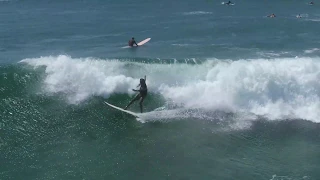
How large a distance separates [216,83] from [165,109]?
3.95 metres

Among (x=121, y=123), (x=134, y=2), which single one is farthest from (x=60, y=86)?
(x=134, y=2)

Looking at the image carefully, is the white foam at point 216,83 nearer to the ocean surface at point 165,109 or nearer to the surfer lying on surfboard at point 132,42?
the ocean surface at point 165,109

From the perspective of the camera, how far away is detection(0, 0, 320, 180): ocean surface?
47.5ft

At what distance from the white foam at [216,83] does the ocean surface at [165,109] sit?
6cm

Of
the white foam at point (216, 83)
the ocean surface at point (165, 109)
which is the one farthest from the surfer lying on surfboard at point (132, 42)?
the white foam at point (216, 83)

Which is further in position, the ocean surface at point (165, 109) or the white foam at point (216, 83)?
the white foam at point (216, 83)

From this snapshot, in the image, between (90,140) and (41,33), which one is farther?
(41,33)

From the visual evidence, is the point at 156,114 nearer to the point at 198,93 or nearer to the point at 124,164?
the point at 198,93

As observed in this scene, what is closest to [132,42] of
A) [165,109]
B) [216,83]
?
[216,83]

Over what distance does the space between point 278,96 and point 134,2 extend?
4987cm

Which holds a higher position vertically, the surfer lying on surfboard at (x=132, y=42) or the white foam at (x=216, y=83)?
the surfer lying on surfboard at (x=132, y=42)

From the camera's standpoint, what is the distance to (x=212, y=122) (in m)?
18.2

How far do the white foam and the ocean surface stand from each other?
0.06 meters

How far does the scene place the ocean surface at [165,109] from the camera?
14492mm
